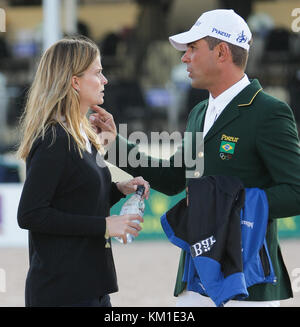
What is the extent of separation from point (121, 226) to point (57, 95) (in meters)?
0.55

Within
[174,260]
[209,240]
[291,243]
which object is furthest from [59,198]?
[291,243]

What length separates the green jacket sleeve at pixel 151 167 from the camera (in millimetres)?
3465

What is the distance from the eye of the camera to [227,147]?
9.82ft

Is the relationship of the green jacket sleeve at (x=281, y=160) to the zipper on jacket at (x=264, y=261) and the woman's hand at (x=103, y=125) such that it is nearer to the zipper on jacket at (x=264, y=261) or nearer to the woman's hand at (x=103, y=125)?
the zipper on jacket at (x=264, y=261)

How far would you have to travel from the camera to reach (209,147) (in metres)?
3.06

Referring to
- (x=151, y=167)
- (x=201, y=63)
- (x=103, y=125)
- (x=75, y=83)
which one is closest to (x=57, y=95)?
(x=75, y=83)

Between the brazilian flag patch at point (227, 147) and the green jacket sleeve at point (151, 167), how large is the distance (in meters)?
0.47

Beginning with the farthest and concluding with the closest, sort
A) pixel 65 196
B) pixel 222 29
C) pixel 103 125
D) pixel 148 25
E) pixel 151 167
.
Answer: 1. pixel 148 25
2. pixel 151 167
3. pixel 103 125
4. pixel 222 29
5. pixel 65 196

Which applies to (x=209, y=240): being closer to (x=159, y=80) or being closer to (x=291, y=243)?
(x=291, y=243)

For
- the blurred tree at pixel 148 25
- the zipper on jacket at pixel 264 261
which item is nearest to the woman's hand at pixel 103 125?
the zipper on jacket at pixel 264 261

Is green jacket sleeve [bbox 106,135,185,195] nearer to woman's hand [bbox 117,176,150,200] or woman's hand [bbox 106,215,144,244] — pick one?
woman's hand [bbox 117,176,150,200]

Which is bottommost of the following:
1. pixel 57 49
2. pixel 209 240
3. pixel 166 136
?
pixel 166 136

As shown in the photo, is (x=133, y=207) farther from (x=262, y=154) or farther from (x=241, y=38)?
(x=241, y=38)

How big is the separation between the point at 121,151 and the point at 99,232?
725 millimetres
